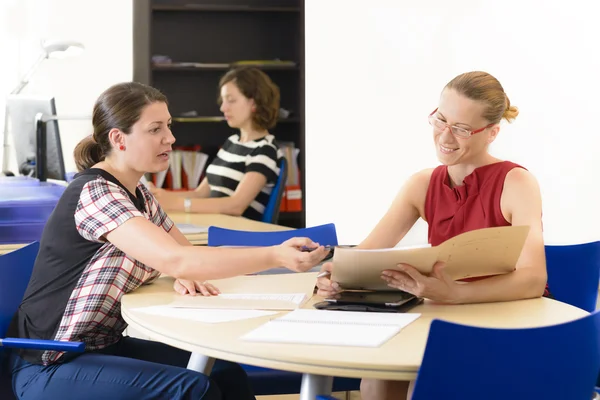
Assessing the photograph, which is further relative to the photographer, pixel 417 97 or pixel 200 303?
pixel 417 97

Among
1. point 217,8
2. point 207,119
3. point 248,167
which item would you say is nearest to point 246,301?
point 248,167

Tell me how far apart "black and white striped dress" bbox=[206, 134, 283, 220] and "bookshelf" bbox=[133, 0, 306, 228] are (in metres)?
1.65

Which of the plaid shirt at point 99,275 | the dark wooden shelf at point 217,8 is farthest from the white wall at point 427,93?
the plaid shirt at point 99,275

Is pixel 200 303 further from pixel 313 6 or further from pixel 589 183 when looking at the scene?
pixel 313 6

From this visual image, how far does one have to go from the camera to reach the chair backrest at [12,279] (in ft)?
6.79

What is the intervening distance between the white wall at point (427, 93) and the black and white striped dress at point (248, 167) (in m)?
0.50

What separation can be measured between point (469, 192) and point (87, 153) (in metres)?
1.04

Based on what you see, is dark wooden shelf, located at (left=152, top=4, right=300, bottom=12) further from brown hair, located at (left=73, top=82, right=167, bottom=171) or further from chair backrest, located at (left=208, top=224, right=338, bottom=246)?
brown hair, located at (left=73, top=82, right=167, bottom=171)

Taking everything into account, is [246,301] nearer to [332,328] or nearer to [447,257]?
[332,328]

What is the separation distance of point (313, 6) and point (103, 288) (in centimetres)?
314

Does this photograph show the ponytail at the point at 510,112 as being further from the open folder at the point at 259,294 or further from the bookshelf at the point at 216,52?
the bookshelf at the point at 216,52

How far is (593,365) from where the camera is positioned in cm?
142

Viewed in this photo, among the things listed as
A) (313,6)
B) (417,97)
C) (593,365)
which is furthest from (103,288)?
(313,6)

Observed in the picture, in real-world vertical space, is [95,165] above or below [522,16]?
below
